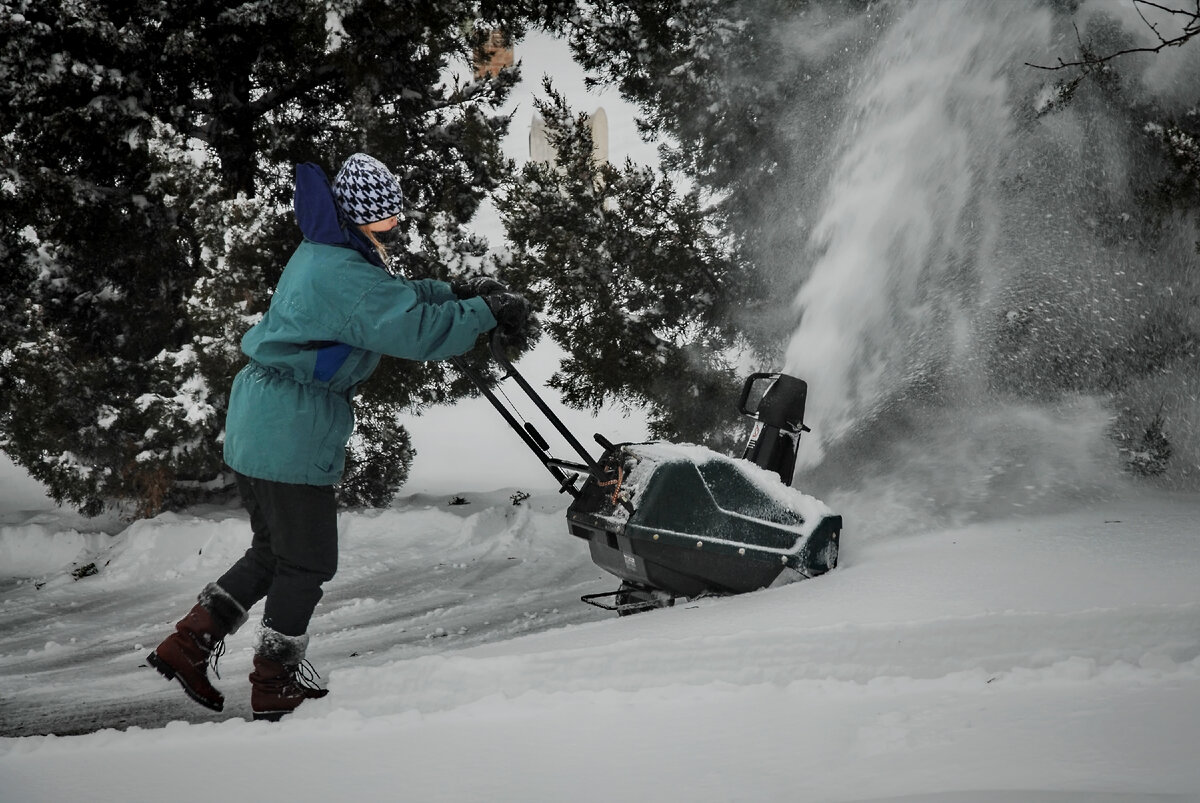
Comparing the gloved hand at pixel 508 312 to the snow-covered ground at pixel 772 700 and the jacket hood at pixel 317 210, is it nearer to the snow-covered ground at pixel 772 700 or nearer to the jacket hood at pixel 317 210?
the jacket hood at pixel 317 210

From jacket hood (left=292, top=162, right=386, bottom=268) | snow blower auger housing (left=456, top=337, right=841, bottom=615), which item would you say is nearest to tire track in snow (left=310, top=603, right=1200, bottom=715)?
snow blower auger housing (left=456, top=337, right=841, bottom=615)

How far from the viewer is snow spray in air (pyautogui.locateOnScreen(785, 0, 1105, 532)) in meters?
4.87

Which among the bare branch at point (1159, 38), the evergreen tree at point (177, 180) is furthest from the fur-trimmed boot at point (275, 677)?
the evergreen tree at point (177, 180)

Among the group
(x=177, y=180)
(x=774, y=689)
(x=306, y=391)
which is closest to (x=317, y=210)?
(x=306, y=391)

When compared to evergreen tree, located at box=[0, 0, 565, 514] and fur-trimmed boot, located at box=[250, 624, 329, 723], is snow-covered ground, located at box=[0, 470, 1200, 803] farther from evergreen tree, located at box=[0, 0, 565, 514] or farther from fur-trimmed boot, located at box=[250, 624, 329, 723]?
evergreen tree, located at box=[0, 0, 565, 514]

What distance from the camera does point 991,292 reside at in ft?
17.4

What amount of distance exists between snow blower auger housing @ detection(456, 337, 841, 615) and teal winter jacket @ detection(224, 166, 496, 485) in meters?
0.48

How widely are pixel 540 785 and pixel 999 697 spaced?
3.55 feet

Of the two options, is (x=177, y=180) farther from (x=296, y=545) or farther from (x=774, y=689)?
(x=774, y=689)

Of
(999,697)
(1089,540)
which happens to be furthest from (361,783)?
(1089,540)

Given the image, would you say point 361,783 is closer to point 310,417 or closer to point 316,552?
point 316,552

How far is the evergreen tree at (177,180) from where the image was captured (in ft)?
18.6

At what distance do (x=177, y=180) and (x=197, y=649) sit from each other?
430 cm

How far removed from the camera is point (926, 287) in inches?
209
